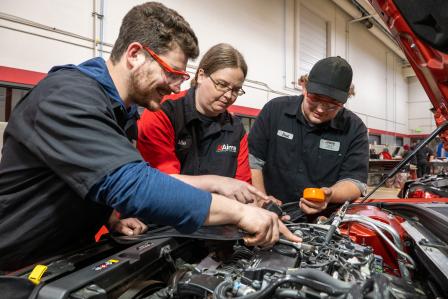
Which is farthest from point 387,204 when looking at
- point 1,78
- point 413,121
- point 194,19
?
point 413,121

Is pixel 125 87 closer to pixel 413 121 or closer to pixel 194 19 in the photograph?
pixel 194 19

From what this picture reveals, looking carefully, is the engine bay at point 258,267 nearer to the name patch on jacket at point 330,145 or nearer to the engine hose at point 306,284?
the engine hose at point 306,284

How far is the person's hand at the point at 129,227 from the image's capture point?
112cm

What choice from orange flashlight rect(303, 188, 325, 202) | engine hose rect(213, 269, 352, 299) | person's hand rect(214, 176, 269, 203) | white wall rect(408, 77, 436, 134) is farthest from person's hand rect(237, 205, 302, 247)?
white wall rect(408, 77, 436, 134)

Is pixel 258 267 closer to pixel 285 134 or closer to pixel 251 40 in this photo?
pixel 285 134

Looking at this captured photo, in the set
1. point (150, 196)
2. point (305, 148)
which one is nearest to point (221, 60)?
point (305, 148)

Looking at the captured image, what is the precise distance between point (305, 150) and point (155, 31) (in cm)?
128

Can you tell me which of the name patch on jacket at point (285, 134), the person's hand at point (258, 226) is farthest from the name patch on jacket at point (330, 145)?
the person's hand at point (258, 226)

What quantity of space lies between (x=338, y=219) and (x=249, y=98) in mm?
4734

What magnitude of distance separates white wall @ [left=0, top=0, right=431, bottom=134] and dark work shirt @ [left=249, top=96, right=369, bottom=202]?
2.43m

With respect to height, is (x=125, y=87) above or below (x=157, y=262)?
above

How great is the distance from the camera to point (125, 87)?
1067 mm

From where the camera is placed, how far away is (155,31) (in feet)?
3.34

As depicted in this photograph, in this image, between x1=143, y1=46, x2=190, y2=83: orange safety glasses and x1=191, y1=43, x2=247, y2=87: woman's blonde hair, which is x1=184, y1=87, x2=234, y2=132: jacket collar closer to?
x1=191, y1=43, x2=247, y2=87: woman's blonde hair
